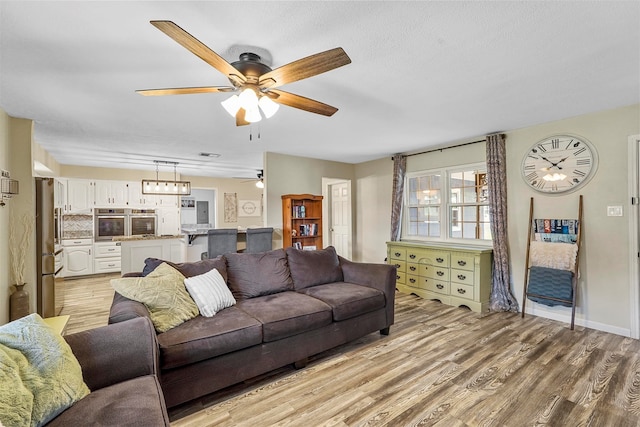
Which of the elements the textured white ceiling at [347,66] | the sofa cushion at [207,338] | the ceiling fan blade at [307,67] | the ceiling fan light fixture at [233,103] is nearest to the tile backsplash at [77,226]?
the textured white ceiling at [347,66]

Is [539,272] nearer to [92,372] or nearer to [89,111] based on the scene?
[92,372]

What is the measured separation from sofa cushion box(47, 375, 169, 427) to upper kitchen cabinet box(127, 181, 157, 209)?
626 centimetres

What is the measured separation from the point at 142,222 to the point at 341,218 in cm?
455

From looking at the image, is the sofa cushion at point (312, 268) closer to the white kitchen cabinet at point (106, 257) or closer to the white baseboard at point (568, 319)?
the white baseboard at point (568, 319)

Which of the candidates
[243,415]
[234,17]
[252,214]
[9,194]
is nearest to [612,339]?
[243,415]

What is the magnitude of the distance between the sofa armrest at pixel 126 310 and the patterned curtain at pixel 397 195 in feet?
13.7

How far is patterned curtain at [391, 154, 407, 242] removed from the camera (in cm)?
533

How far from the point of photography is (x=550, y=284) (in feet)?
11.4

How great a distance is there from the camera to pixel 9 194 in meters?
3.16

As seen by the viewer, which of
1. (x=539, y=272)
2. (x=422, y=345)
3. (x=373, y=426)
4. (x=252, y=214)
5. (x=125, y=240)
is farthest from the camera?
(x=252, y=214)

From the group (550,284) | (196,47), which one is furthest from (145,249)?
(550,284)

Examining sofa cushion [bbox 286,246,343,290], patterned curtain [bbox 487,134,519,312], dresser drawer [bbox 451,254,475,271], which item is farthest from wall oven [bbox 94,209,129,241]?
patterned curtain [bbox 487,134,519,312]

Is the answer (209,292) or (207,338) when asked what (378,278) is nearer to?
(209,292)

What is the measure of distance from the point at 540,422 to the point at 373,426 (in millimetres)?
1062
